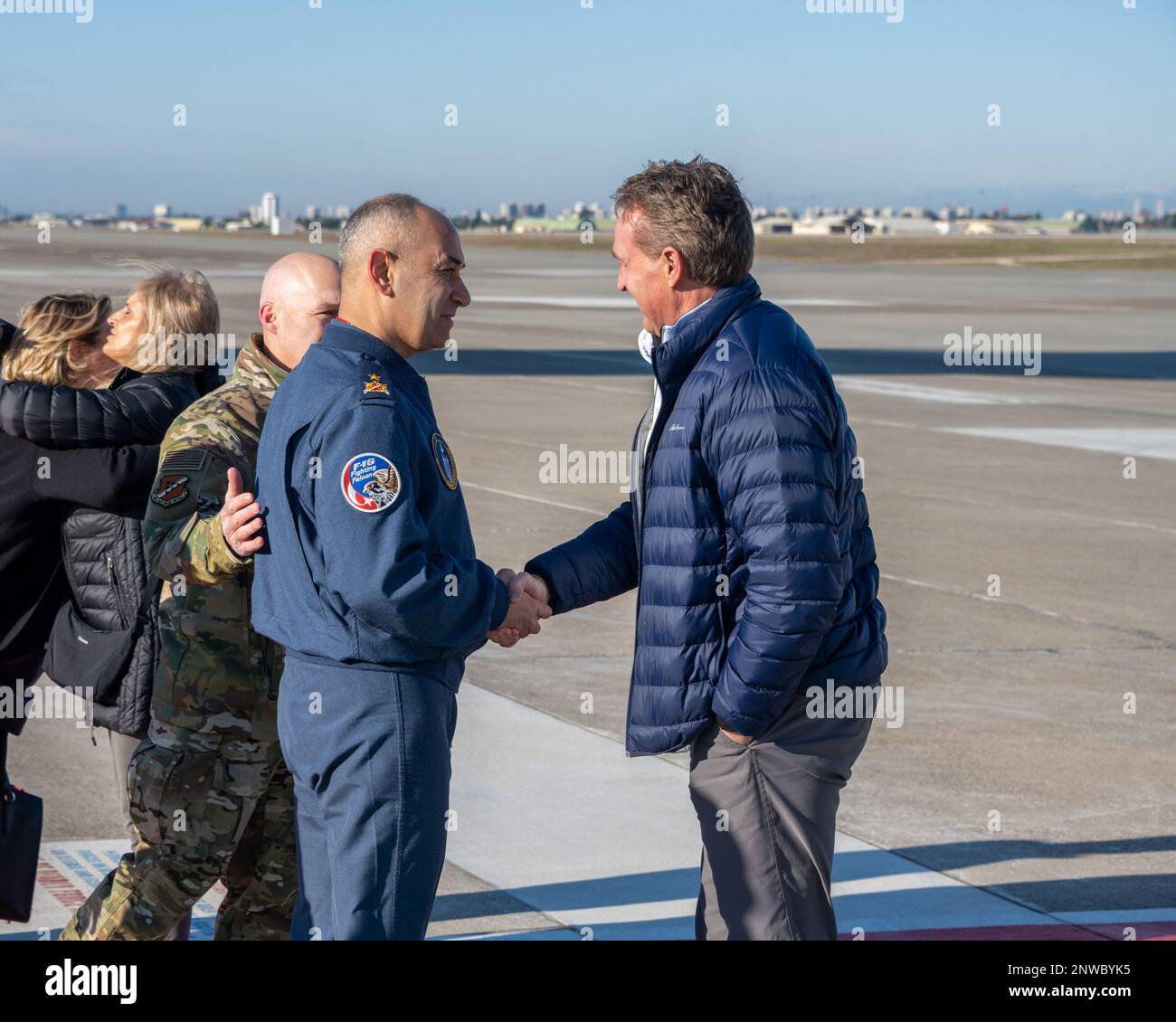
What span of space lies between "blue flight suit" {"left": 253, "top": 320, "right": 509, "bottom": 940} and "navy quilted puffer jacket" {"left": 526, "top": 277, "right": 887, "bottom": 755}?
432 millimetres

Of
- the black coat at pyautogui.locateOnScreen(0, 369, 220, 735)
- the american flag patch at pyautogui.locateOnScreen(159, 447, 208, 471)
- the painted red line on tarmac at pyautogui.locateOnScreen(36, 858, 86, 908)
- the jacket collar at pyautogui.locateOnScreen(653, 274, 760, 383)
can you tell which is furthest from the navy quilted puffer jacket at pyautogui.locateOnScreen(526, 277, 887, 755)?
the painted red line on tarmac at pyautogui.locateOnScreen(36, 858, 86, 908)

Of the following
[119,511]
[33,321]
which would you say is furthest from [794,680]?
[33,321]

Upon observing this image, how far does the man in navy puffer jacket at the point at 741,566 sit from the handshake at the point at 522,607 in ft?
1.14

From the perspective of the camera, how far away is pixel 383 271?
3.38 m

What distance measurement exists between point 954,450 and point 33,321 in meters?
13.3

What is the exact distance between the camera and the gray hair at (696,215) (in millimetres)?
3521

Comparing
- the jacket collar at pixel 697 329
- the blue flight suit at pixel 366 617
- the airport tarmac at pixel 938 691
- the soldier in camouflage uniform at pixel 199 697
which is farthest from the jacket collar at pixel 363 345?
the airport tarmac at pixel 938 691

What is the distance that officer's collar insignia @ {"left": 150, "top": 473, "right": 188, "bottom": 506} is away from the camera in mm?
3936

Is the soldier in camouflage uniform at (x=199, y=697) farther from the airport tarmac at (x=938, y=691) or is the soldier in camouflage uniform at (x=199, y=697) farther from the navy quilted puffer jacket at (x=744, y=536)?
the airport tarmac at (x=938, y=691)

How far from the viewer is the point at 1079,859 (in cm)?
584

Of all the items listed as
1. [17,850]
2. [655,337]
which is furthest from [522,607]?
[17,850]

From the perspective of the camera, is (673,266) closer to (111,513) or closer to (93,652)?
(111,513)

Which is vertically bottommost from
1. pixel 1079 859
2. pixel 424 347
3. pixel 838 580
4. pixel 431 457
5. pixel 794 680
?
pixel 1079 859
